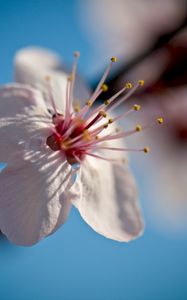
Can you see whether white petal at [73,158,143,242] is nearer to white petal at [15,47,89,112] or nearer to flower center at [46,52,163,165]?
flower center at [46,52,163,165]

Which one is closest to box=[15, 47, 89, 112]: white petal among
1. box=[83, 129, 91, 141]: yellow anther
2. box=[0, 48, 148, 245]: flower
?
box=[0, 48, 148, 245]: flower

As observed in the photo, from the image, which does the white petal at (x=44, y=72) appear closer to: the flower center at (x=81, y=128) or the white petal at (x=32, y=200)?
the flower center at (x=81, y=128)

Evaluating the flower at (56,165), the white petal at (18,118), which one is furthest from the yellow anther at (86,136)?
the white petal at (18,118)

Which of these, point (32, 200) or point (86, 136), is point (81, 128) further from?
point (32, 200)

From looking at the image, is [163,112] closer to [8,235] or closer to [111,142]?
[111,142]

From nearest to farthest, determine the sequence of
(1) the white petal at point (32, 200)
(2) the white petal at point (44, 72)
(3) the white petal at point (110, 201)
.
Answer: (1) the white petal at point (32, 200) < (3) the white petal at point (110, 201) < (2) the white petal at point (44, 72)

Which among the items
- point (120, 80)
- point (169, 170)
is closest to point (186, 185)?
point (169, 170)
